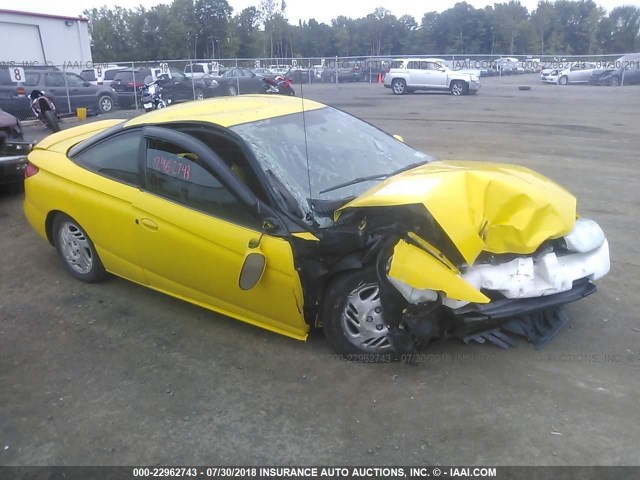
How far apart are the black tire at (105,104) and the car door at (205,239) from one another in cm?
1672

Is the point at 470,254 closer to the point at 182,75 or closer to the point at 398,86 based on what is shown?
the point at 182,75

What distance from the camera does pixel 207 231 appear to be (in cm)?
373

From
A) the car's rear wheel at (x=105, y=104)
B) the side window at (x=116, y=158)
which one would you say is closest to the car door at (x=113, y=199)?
the side window at (x=116, y=158)

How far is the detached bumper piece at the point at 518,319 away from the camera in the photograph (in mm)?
3180

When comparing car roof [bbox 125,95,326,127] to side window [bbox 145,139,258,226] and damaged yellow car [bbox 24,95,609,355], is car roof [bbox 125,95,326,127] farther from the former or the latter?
side window [bbox 145,139,258,226]

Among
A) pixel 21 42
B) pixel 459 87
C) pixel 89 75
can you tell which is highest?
pixel 21 42

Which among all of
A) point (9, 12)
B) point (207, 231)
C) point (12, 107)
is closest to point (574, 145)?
point (207, 231)

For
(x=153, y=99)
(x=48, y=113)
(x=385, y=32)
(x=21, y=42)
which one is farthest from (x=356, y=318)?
(x=385, y=32)

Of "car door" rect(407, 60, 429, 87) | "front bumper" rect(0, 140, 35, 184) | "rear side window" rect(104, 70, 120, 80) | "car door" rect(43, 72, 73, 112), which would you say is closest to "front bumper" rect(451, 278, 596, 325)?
"front bumper" rect(0, 140, 35, 184)

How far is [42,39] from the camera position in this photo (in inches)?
1093

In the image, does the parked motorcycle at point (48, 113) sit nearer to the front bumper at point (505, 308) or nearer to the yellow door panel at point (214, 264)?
the yellow door panel at point (214, 264)

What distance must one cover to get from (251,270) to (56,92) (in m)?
17.0

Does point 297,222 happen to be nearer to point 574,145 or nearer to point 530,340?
point 530,340

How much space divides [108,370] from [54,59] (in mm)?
29559
